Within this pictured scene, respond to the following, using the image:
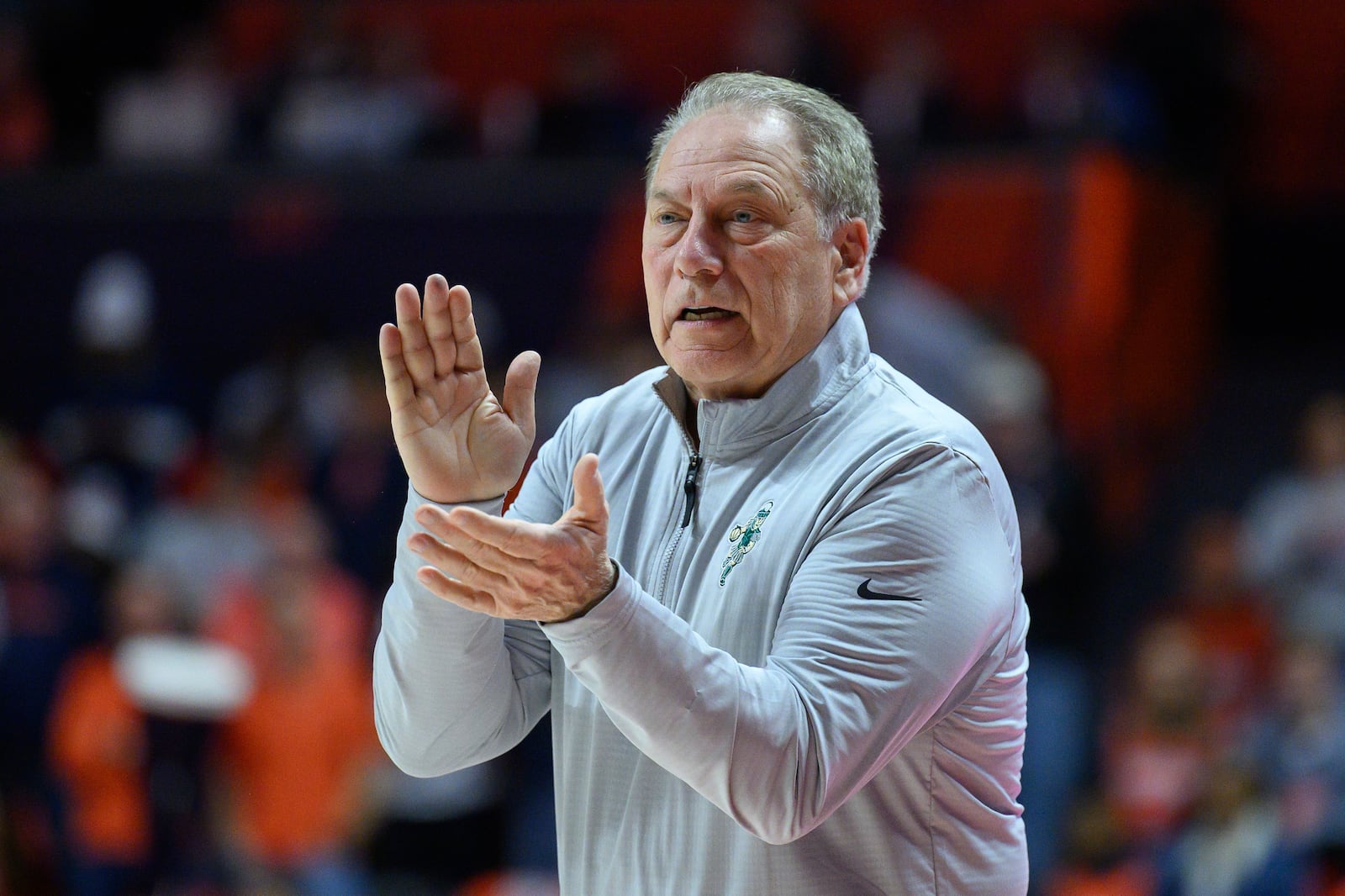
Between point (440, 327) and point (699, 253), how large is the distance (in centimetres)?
32

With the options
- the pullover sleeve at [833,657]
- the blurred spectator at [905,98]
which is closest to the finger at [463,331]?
the pullover sleeve at [833,657]

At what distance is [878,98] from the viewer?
8148 millimetres

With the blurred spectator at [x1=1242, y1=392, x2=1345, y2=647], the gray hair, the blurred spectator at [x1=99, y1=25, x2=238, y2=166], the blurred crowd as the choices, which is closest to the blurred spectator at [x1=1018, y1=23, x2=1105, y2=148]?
the blurred crowd

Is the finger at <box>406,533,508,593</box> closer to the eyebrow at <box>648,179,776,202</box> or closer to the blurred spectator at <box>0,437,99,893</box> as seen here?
the eyebrow at <box>648,179,776,202</box>

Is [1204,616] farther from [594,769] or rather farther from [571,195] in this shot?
[594,769]

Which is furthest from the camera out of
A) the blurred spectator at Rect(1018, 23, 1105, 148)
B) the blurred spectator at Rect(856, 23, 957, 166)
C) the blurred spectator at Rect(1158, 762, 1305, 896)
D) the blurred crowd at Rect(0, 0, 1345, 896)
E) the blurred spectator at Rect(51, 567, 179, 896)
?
the blurred spectator at Rect(856, 23, 957, 166)

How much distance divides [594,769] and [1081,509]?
4.34 meters

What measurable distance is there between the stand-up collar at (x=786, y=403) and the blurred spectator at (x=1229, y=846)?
3.56m

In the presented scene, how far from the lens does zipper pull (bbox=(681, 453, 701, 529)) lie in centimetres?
209

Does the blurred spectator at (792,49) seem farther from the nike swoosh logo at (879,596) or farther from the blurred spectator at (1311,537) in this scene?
the nike swoosh logo at (879,596)

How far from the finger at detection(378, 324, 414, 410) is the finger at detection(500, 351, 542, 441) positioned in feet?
0.37

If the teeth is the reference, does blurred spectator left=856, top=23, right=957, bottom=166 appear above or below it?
below

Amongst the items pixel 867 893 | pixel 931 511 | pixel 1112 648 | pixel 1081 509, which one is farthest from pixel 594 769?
pixel 1112 648

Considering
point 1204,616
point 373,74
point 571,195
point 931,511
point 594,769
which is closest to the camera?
point 931,511
